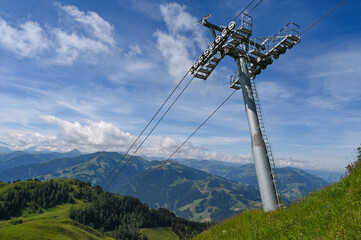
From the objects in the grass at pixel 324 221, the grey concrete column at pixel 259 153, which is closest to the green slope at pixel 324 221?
the grass at pixel 324 221

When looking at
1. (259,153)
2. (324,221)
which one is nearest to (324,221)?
(324,221)

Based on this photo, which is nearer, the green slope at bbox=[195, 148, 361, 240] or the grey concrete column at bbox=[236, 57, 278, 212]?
the green slope at bbox=[195, 148, 361, 240]

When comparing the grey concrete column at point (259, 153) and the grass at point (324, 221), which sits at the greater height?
the grey concrete column at point (259, 153)

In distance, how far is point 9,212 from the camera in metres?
196

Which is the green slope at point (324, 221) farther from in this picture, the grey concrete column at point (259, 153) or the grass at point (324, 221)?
the grey concrete column at point (259, 153)

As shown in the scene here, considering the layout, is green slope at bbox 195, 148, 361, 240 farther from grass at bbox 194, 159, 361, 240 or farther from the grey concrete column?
the grey concrete column

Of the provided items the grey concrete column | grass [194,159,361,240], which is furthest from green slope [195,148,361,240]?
the grey concrete column

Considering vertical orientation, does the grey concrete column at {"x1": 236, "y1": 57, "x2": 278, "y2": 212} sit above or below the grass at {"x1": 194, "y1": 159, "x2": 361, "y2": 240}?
above

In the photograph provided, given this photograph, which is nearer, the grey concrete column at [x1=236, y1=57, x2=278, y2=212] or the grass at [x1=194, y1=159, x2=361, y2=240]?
the grass at [x1=194, y1=159, x2=361, y2=240]

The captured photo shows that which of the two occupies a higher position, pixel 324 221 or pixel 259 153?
pixel 259 153

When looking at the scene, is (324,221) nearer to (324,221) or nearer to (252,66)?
(324,221)

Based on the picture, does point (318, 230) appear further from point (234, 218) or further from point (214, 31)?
point (214, 31)

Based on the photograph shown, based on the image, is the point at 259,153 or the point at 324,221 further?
the point at 259,153

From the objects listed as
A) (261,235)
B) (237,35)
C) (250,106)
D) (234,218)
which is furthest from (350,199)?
(237,35)
